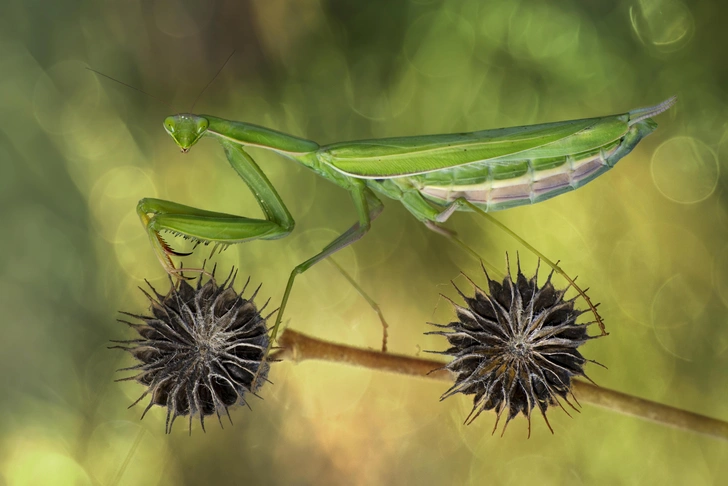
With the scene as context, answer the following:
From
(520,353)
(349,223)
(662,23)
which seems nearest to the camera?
(520,353)

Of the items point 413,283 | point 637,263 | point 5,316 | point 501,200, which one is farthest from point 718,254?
point 5,316

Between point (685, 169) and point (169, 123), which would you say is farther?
point (685, 169)

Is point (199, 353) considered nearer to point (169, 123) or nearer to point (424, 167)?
point (169, 123)

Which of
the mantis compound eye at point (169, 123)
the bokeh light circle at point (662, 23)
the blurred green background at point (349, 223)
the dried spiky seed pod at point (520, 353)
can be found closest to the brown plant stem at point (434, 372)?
the dried spiky seed pod at point (520, 353)

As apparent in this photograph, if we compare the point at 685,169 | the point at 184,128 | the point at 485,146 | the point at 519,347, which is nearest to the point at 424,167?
the point at 485,146

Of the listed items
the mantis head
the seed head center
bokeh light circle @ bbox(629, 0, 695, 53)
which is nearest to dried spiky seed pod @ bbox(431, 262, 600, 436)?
the seed head center

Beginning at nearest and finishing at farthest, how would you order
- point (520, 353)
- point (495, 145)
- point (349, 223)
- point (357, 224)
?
point (520, 353) → point (495, 145) → point (357, 224) → point (349, 223)

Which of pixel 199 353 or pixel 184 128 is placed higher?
pixel 184 128
